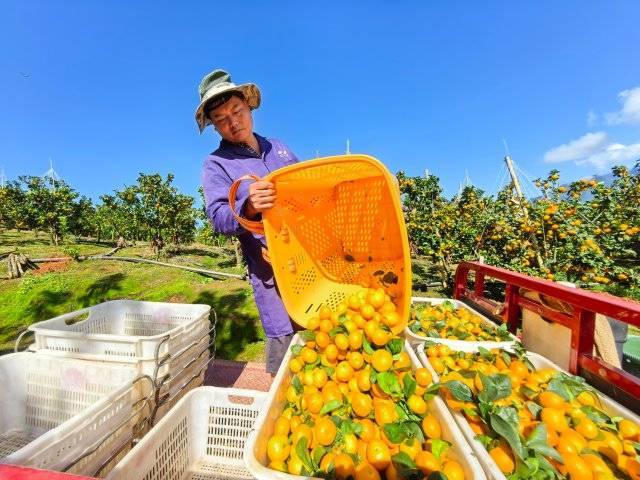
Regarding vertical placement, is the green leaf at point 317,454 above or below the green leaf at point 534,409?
below

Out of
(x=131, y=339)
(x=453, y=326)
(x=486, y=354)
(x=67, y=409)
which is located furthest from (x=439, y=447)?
(x=67, y=409)

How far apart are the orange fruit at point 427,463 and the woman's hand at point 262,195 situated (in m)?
1.21

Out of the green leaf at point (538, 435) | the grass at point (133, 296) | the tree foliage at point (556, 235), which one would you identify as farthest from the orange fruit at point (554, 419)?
the grass at point (133, 296)

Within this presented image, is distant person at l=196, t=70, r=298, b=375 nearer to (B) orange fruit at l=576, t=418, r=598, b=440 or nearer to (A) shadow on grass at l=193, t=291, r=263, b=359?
(B) orange fruit at l=576, t=418, r=598, b=440

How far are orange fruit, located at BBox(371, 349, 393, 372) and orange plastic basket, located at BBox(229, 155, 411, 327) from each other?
27 cm

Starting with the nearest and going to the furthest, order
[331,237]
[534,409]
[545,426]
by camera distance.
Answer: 1. [545,426]
2. [534,409]
3. [331,237]

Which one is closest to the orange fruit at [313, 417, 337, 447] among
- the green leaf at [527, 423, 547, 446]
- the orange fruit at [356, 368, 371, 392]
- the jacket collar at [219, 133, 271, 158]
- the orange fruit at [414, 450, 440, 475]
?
the orange fruit at [356, 368, 371, 392]

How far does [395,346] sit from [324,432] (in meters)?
0.56

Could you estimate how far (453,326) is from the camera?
2410 millimetres

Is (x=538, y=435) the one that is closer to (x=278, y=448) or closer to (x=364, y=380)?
(x=364, y=380)

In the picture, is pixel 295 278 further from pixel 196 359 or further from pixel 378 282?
pixel 196 359

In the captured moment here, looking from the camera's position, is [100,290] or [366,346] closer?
[366,346]

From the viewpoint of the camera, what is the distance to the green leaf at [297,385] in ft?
5.02

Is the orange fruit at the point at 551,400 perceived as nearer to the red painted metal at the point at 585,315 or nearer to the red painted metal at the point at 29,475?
the red painted metal at the point at 585,315
